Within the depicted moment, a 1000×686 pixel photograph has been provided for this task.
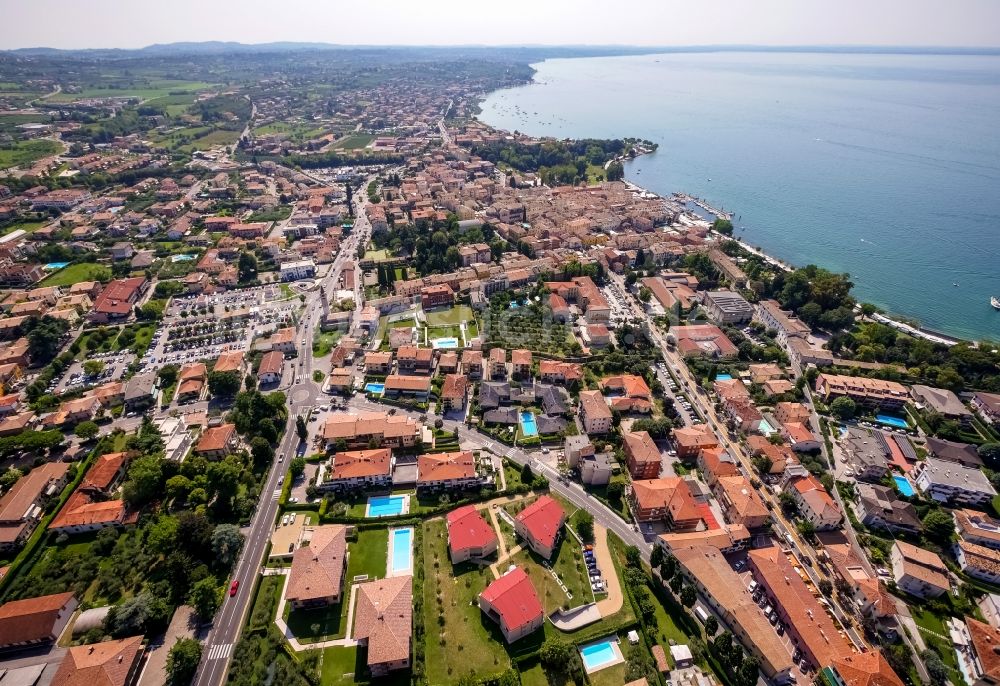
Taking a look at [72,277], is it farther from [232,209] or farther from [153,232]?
[232,209]

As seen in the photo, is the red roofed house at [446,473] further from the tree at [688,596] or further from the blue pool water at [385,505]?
the tree at [688,596]

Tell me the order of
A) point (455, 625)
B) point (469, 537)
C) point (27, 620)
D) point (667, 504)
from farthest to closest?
point (667, 504), point (469, 537), point (455, 625), point (27, 620)

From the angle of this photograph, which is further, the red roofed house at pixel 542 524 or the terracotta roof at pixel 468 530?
the red roofed house at pixel 542 524

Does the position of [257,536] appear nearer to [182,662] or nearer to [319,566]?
[319,566]

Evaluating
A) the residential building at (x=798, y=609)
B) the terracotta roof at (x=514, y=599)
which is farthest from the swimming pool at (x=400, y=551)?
the residential building at (x=798, y=609)

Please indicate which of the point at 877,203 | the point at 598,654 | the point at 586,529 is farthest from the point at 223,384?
the point at 877,203

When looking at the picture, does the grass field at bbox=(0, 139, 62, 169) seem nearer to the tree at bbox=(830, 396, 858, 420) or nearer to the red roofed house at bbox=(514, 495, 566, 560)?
the red roofed house at bbox=(514, 495, 566, 560)
